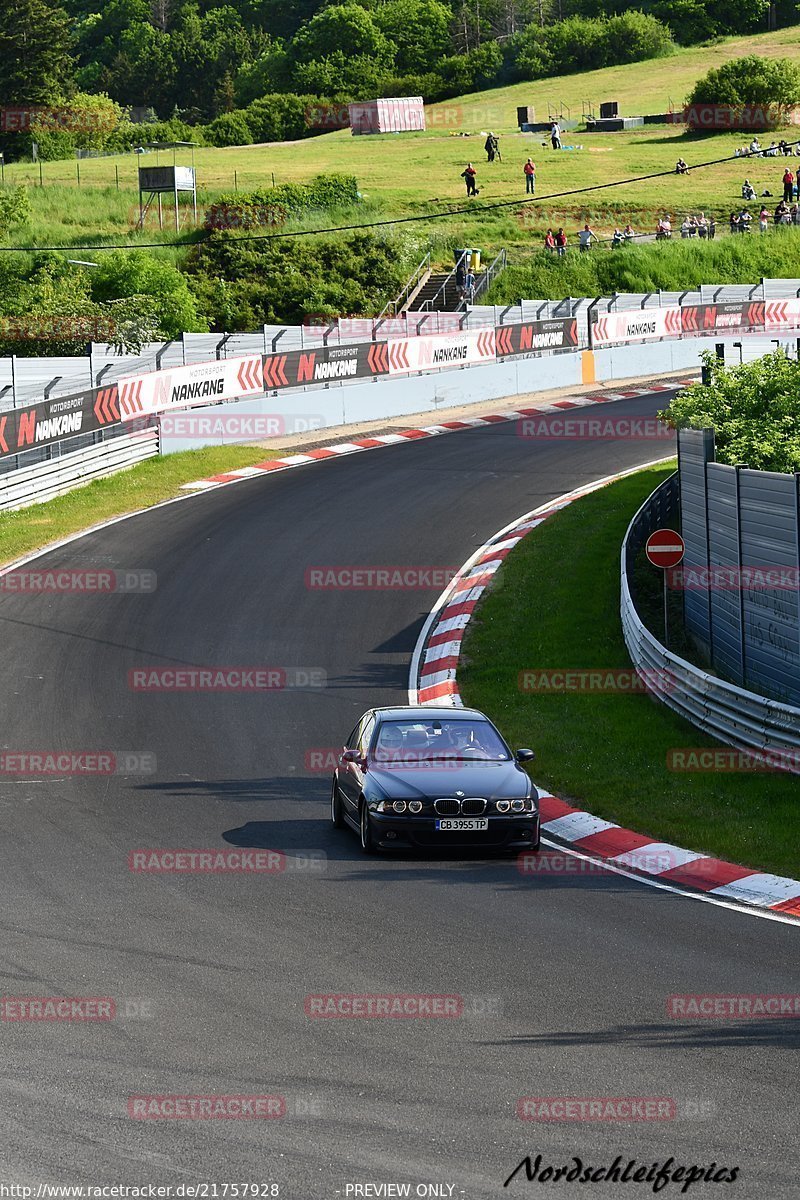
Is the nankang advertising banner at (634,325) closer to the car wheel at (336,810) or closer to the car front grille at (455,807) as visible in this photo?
the car wheel at (336,810)

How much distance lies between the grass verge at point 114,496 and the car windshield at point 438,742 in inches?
533

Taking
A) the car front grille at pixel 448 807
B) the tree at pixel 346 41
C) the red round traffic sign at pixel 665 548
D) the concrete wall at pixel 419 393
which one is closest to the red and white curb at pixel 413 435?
A: the concrete wall at pixel 419 393

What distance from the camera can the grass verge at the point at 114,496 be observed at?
1093 inches

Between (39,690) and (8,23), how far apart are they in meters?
119

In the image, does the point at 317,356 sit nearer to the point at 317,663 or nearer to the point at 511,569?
the point at 511,569

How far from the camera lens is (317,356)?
128 feet

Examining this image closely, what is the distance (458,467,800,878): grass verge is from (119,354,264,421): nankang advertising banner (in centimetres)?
1054

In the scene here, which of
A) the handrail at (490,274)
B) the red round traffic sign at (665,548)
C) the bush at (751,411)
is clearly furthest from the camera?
the handrail at (490,274)

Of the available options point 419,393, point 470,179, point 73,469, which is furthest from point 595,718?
point 470,179

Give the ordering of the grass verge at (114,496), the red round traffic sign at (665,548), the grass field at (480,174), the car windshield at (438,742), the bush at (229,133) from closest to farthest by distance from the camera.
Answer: the car windshield at (438,742)
the red round traffic sign at (665,548)
the grass verge at (114,496)
the grass field at (480,174)
the bush at (229,133)

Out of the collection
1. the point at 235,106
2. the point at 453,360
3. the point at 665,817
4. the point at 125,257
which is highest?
the point at 235,106

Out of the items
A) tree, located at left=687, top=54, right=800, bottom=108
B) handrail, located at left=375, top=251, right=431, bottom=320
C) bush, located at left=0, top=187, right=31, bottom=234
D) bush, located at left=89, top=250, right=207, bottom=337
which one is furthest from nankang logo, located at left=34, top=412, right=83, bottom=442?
tree, located at left=687, top=54, right=800, bottom=108

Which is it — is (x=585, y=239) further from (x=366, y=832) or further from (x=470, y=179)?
(x=366, y=832)

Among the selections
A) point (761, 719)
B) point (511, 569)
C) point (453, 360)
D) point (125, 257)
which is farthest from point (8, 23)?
point (761, 719)
